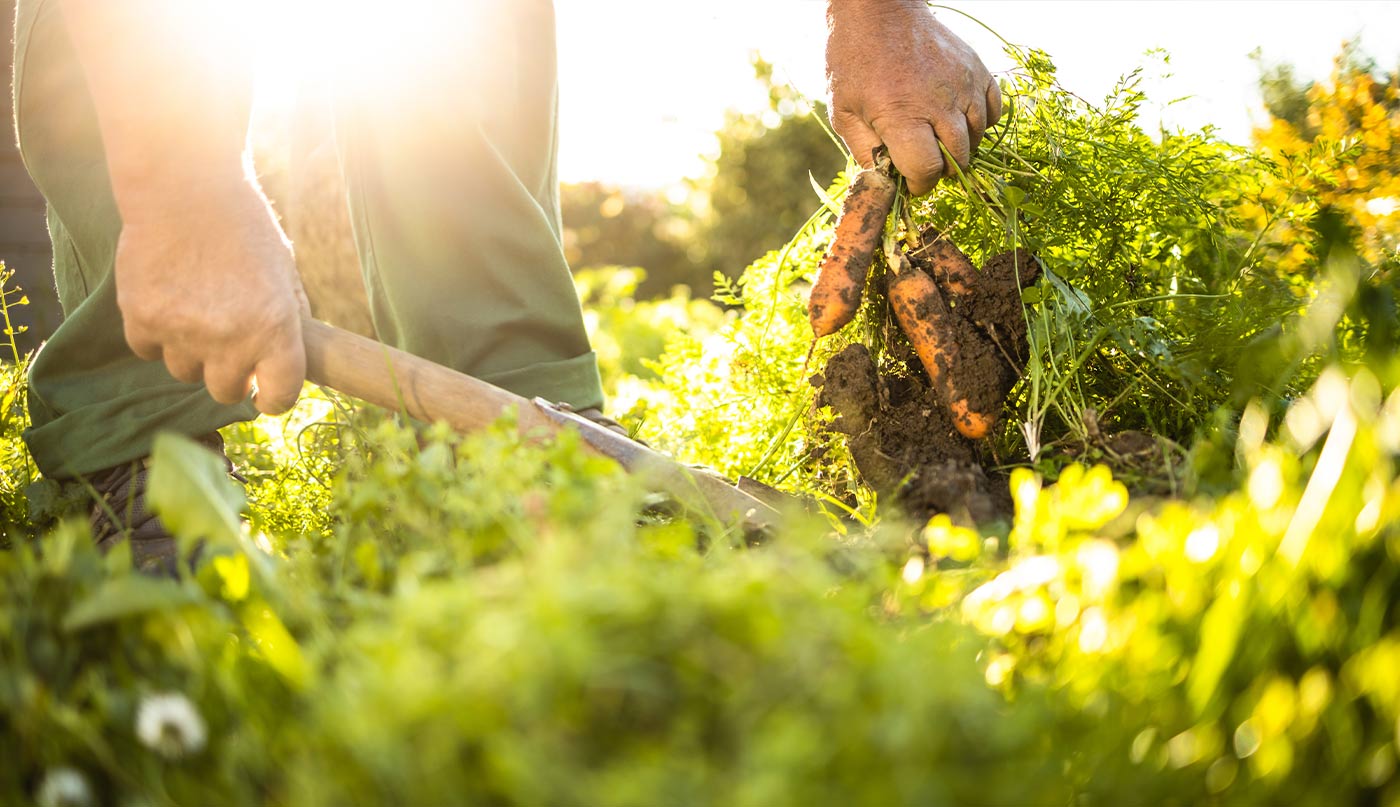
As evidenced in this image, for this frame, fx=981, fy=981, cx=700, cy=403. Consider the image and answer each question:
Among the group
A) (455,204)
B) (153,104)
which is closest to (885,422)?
(455,204)

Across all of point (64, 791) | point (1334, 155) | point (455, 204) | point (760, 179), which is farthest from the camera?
point (760, 179)

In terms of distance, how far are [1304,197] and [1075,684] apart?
2.27 m

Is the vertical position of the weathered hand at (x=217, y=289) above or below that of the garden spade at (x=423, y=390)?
above

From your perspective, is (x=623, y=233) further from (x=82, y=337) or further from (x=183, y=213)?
(x=183, y=213)

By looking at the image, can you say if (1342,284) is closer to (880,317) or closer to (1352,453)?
(1352,453)

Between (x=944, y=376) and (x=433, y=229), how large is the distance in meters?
1.41

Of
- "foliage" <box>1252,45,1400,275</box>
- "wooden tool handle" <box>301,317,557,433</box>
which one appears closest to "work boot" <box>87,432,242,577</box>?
"wooden tool handle" <box>301,317,557,433</box>

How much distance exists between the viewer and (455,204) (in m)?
2.58

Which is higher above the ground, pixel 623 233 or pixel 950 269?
pixel 950 269

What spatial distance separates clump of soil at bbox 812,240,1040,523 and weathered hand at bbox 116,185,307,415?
3.50 ft

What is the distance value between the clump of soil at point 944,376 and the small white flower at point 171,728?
1.28m

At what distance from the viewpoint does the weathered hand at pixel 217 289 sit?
1760 millimetres

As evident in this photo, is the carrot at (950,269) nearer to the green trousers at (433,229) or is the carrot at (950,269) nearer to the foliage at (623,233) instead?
the green trousers at (433,229)

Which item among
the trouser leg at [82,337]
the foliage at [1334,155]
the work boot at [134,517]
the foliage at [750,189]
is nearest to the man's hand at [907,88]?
the foliage at [1334,155]
